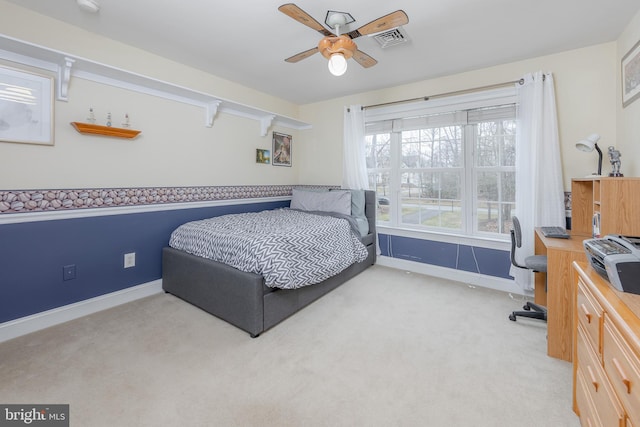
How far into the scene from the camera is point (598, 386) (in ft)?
3.49

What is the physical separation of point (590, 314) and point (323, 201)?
115 inches

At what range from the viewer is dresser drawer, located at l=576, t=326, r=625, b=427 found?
2.94ft

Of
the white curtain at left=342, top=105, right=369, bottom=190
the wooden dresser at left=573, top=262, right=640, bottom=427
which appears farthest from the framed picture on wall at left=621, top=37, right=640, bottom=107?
the white curtain at left=342, top=105, right=369, bottom=190

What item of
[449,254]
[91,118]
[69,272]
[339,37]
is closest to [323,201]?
[449,254]

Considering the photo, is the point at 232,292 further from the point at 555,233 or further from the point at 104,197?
the point at 555,233

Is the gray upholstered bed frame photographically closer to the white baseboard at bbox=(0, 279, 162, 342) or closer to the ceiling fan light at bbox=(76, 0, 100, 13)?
the white baseboard at bbox=(0, 279, 162, 342)

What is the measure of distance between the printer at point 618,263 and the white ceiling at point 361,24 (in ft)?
5.98

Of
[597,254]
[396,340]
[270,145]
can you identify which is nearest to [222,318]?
[396,340]

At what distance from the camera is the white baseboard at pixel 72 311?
2.09 m

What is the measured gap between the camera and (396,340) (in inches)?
82.3

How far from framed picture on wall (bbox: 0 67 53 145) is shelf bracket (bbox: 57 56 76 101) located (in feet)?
0.19

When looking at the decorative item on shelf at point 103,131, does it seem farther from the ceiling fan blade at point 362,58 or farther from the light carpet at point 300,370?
the ceiling fan blade at point 362,58

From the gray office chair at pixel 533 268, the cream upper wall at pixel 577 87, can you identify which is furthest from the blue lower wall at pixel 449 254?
the cream upper wall at pixel 577 87

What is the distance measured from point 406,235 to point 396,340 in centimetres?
188
